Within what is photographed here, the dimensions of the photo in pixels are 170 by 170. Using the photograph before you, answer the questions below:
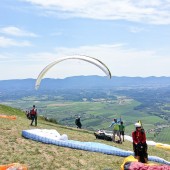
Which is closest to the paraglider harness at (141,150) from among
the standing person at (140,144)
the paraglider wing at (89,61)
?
the standing person at (140,144)

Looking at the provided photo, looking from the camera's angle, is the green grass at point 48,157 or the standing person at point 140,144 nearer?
the standing person at point 140,144

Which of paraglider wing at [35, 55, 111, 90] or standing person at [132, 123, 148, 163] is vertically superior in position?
paraglider wing at [35, 55, 111, 90]

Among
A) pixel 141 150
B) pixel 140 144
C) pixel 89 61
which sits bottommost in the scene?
pixel 141 150

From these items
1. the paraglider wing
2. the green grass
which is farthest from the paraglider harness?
the paraglider wing

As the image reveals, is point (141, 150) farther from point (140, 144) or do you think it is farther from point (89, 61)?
point (89, 61)

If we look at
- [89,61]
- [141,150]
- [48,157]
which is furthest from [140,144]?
[89,61]

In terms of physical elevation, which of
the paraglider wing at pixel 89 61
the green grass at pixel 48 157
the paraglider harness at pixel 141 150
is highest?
the paraglider wing at pixel 89 61

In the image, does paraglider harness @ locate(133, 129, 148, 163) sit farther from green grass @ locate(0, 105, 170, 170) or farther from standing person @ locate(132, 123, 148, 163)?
green grass @ locate(0, 105, 170, 170)

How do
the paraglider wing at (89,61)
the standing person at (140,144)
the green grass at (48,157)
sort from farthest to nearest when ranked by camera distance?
the paraglider wing at (89,61) < the green grass at (48,157) < the standing person at (140,144)

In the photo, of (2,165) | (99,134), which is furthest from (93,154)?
(99,134)

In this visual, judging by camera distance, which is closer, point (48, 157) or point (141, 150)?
point (141, 150)

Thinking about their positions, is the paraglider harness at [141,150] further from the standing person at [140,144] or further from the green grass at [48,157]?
the green grass at [48,157]

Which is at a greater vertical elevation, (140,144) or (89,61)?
(89,61)

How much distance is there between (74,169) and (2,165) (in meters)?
3.93
